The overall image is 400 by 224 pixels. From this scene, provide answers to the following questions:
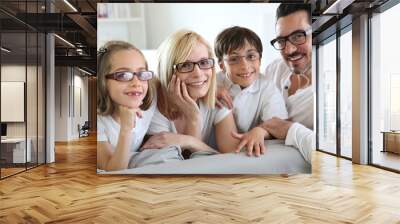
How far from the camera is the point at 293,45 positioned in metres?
6.29

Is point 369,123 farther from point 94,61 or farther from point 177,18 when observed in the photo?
point 94,61

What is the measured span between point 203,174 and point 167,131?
0.93m

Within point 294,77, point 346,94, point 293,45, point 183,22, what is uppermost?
point 183,22

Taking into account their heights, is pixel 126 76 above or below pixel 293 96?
above

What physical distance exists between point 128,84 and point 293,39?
8.87 ft

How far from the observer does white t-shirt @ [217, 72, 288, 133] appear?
625cm

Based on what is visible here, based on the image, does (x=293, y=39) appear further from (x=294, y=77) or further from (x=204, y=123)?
(x=204, y=123)

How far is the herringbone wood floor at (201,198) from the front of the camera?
3.92m

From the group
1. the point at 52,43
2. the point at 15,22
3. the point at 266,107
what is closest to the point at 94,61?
the point at 52,43

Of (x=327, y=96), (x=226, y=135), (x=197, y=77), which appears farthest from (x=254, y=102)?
(x=327, y=96)

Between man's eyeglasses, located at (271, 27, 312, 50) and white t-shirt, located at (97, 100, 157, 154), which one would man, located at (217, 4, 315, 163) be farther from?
white t-shirt, located at (97, 100, 157, 154)

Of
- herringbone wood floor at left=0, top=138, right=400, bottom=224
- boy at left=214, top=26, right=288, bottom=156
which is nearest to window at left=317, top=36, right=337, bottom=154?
herringbone wood floor at left=0, top=138, right=400, bottom=224

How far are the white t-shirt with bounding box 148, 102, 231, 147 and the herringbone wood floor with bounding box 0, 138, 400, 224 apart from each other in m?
0.66

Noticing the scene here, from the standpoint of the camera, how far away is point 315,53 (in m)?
11.0
